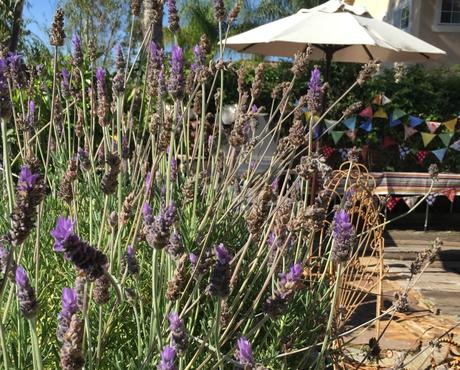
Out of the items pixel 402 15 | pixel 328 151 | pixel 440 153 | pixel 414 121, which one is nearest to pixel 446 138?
pixel 440 153

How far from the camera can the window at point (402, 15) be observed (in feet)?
41.3

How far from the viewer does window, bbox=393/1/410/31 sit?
1259 centimetres

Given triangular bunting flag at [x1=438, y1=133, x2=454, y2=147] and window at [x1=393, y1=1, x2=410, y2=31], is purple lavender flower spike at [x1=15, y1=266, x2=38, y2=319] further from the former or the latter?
window at [x1=393, y1=1, x2=410, y2=31]

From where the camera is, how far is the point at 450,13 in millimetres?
12344

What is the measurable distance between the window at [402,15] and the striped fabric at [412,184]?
6479mm

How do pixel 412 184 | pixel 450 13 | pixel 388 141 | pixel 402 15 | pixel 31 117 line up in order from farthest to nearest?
pixel 402 15 < pixel 450 13 < pixel 388 141 < pixel 412 184 < pixel 31 117

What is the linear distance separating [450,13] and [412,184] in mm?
6965

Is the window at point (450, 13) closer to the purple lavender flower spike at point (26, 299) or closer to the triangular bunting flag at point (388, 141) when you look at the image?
the triangular bunting flag at point (388, 141)

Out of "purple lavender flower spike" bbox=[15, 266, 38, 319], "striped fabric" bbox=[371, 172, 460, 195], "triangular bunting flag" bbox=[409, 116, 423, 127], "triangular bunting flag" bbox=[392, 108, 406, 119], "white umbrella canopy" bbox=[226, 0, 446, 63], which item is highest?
"white umbrella canopy" bbox=[226, 0, 446, 63]

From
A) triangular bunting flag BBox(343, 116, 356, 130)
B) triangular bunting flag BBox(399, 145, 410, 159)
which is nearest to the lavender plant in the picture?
triangular bunting flag BBox(343, 116, 356, 130)

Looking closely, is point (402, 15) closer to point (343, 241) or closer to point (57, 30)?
point (57, 30)

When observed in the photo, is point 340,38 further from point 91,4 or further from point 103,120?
point 91,4

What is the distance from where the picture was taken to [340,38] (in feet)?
15.6

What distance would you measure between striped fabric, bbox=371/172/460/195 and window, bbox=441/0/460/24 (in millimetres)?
6664
